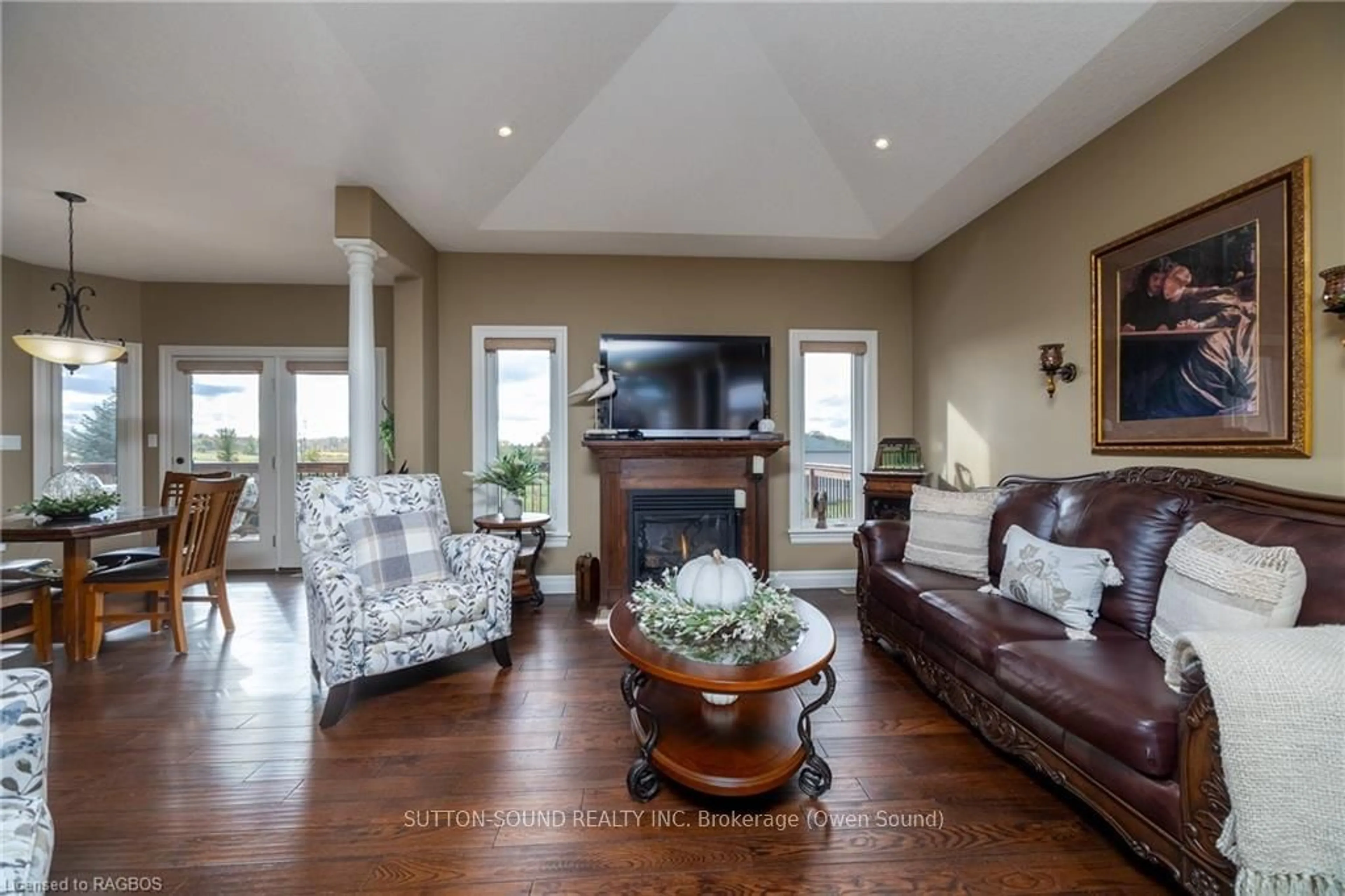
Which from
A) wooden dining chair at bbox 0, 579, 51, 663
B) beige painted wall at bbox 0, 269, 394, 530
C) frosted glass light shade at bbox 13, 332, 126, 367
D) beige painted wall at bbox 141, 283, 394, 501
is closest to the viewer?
wooden dining chair at bbox 0, 579, 51, 663

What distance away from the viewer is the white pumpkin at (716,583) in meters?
1.98

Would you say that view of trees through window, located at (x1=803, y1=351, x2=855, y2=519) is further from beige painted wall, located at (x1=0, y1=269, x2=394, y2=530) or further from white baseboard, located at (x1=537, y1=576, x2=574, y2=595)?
beige painted wall, located at (x1=0, y1=269, x2=394, y2=530)

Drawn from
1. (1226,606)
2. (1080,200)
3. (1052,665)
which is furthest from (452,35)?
(1226,606)

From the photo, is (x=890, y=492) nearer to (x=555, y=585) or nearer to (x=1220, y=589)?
(x=1220, y=589)

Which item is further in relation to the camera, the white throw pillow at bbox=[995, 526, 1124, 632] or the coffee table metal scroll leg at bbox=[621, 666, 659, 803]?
the white throw pillow at bbox=[995, 526, 1124, 632]

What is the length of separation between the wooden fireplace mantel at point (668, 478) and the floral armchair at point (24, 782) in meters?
2.88

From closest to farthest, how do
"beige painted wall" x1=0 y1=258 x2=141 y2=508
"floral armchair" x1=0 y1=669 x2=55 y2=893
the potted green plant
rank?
"floral armchair" x1=0 y1=669 x2=55 y2=893 < the potted green plant < "beige painted wall" x1=0 y1=258 x2=141 y2=508

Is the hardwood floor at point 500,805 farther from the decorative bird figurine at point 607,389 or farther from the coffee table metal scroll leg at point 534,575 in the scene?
the decorative bird figurine at point 607,389

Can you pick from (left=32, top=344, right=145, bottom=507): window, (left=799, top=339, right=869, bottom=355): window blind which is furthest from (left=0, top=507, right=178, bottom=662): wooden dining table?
(left=799, top=339, right=869, bottom=355): window blind

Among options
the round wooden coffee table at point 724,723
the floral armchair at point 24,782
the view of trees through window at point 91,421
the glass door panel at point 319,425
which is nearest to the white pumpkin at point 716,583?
the round wooden coffee table at point 724,723

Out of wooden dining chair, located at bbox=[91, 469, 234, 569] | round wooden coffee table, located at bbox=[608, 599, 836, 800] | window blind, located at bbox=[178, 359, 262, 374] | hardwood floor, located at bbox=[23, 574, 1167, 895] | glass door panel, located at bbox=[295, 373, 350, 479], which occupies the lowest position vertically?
hardwood floor, located at bbox=[23, 574, 1167, 895]

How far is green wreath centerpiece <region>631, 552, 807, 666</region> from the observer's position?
1.83 metres

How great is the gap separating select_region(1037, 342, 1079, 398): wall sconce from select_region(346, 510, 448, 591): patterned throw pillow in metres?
3.52

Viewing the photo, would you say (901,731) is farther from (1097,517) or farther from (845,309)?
Answer: (845,309)
